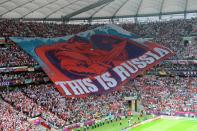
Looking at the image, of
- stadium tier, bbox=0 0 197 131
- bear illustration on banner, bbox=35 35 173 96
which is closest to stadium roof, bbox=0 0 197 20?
stadium tier, bbox=0 0 197 131

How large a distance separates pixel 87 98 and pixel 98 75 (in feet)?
20.3

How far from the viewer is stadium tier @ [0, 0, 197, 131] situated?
54938 millimetres

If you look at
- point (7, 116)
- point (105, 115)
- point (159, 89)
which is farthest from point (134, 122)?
point (7, 116)

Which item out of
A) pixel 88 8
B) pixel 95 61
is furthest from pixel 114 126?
pixel 88 8

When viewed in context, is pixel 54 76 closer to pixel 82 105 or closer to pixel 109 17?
pixel 82 105

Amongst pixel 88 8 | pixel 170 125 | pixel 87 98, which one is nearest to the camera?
pixel 170 125

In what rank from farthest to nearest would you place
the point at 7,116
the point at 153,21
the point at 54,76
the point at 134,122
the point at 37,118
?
the point at 153,21 < the point at 54,76 < the point at 134,122 < the point at 37,118 < the point at 7,116

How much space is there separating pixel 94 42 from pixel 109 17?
20.7 feet

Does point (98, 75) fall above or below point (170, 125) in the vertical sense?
above

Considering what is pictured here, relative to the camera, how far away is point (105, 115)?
59.2 meters

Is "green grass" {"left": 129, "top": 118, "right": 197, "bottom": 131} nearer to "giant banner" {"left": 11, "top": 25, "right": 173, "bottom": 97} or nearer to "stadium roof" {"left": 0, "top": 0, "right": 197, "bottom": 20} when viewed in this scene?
"giant banner" {"left": 11, "top": 25, "right": 173, "bottom": 97}

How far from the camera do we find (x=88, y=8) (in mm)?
71500

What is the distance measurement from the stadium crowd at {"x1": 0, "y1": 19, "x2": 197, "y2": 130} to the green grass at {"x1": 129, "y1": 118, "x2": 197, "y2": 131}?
3.30 meters

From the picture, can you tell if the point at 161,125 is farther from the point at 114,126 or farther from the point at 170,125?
the point at 114,126
